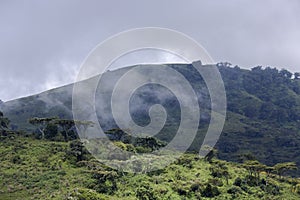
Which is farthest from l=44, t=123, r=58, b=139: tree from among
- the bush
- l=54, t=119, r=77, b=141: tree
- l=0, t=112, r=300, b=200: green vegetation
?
the bush

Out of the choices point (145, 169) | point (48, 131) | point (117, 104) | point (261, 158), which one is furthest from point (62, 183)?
Result: point (117, 104)

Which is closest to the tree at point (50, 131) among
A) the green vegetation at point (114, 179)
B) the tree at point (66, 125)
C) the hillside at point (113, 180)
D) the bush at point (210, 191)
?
the tree at point (66, 125)

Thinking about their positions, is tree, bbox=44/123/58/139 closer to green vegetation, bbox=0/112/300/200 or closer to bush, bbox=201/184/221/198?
green vegetation, bbox=0/112/300/200

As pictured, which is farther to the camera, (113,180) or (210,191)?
(210,191)

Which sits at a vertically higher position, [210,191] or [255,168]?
[255,168]

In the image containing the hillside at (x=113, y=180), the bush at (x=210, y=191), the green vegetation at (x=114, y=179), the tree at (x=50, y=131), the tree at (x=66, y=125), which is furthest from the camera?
the tree at (x=50, y=131)

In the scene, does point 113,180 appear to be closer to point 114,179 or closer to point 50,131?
point 114,179

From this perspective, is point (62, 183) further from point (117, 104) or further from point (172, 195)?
point (117, 104)

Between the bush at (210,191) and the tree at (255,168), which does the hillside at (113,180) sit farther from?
the tree at (255,168)

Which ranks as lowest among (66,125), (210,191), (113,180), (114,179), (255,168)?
(210,191)

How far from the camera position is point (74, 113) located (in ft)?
639

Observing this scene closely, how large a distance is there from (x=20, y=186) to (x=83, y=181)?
8.07 m

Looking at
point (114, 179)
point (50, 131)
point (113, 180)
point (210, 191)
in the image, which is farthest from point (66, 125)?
point (210, 191)

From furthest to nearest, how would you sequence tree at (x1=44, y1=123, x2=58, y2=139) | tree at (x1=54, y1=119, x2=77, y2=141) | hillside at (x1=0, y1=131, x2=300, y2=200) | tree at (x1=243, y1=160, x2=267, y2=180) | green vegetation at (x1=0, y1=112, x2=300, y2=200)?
tree at (x1=44, y1=123, x2=58, y2=139), tree at (x1=54, y1=119, x2=77, y2=141), tree at (x1=243, y1=160, x2=267, y2=180), green vegetation at (x1=0, y1=112, x2=300, y2=200), hillside at (x1=0, y1=131, x2=300, y2=200)
